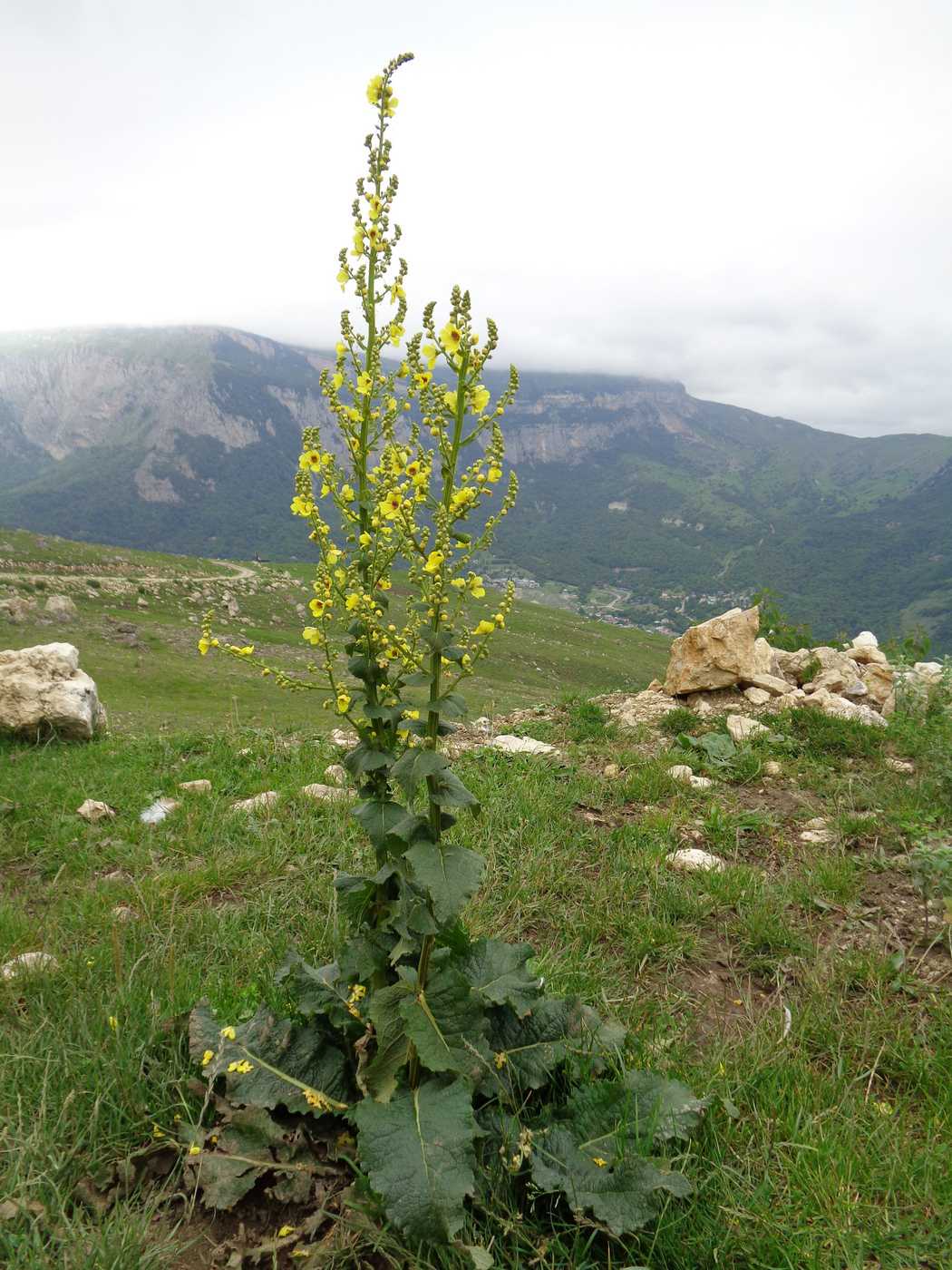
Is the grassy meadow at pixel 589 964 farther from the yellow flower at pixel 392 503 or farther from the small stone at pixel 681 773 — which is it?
the yellow flower at pixel 392 503

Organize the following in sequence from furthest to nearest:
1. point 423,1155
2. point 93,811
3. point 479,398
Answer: point 93,811
point 479,398
point 423,1155

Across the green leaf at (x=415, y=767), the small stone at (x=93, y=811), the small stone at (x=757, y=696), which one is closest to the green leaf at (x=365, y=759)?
the green leaf at (x=415, y=767)

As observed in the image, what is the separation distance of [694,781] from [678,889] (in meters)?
2.54

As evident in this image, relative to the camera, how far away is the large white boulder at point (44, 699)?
37.7 ft

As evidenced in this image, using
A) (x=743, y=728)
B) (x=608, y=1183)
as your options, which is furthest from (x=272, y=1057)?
(x=743, y=728)

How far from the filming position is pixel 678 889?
5109 millimetres

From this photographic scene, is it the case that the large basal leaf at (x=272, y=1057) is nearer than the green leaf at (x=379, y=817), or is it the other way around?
the large basal leaf at (x=272, y=1057)

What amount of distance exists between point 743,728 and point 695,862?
152 inches

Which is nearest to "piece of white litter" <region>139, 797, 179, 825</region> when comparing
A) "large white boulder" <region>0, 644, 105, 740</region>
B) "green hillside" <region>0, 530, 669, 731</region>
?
"green hillside" <region>0, 530, 669, 731</region>

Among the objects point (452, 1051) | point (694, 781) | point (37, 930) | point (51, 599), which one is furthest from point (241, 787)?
point (51, 599)

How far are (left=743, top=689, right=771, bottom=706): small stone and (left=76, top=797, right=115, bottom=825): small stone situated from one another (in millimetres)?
8880

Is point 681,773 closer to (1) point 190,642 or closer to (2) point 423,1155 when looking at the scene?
(2) point 423,1155

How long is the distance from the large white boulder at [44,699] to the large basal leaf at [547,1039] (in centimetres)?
1094

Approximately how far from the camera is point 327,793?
698 cm
